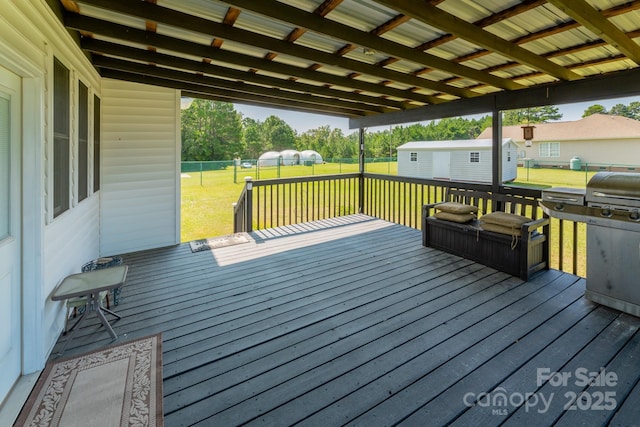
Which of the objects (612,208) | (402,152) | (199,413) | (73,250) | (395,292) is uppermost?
(402,152)

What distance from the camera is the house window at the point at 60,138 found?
2383 mm

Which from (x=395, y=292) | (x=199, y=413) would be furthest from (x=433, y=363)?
(x=199, y=413)

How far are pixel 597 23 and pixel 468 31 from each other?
2.86 ft

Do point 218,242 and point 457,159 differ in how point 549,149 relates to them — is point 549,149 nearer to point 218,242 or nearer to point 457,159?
point 457,159

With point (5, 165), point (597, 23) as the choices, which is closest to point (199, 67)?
point (5, 165)

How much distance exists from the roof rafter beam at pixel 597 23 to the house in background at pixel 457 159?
209 cm

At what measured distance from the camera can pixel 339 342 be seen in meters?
2.36

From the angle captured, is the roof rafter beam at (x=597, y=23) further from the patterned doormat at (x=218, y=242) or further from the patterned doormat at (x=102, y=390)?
the patterned doormat at (x=218, y=242)

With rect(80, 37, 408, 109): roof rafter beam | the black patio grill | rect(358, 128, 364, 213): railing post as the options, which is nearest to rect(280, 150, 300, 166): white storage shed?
rect(358, 128, 364, 213): railing post

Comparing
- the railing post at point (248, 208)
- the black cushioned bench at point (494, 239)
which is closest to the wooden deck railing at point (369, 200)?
the railing post at point (248, 208)

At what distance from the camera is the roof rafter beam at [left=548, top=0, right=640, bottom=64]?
6.63 feet

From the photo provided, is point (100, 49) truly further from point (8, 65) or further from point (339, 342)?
point (339, 342)

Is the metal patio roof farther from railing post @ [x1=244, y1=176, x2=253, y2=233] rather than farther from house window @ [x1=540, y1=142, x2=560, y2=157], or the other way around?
railing post @ [x1=244, y1=176, x2=253, y2=233]

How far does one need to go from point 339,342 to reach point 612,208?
263cm
